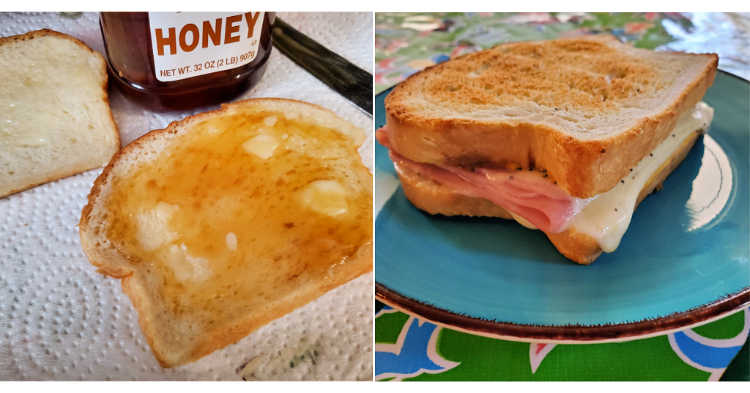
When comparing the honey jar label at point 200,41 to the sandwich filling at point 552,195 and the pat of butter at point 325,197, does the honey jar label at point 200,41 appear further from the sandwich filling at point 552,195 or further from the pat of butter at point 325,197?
the sandwich filling at point 552,195

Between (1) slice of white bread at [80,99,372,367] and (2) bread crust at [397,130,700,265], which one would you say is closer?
Answer: (1) slice of white bread at [80,99,372,367]

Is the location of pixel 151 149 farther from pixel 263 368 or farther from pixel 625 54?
pixel 625 54

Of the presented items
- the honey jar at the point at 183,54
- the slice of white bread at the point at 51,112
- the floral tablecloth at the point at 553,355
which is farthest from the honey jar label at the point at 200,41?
the floral tablecloth at the point at 553,355

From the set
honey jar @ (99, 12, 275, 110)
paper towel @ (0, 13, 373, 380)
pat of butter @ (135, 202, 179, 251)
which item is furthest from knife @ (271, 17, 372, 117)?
pat of butter @ (135, 202, 179, 251)

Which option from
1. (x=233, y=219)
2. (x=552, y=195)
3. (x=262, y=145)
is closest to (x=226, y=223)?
(x=233, y=219)

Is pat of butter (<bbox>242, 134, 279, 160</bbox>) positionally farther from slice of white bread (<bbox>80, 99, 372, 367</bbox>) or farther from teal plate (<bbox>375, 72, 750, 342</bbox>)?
teal plate (<bbox>375, 72, 750, 342</bbox>)

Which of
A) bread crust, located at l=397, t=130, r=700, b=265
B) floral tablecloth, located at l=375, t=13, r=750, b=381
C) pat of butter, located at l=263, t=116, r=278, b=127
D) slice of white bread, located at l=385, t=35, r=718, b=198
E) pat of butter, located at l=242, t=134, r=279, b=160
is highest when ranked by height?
slice of white bread, located at l=385, t=35, r=718, b=198
